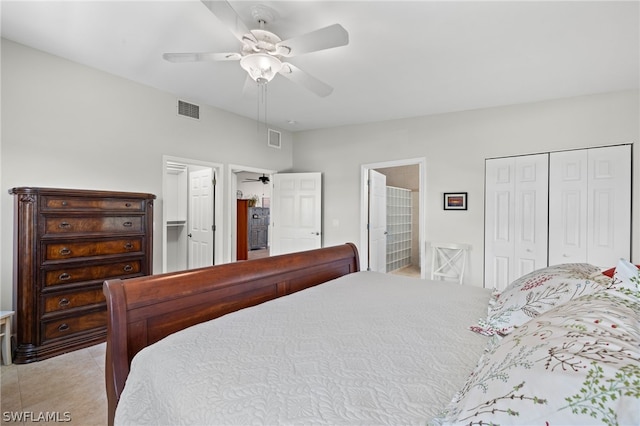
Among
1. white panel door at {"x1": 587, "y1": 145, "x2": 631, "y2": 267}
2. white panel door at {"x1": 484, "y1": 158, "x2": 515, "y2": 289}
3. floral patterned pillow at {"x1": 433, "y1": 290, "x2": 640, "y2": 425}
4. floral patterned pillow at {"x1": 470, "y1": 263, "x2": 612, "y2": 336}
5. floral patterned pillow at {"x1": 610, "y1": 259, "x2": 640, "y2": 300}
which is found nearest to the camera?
floral patterned pillow at {"x1": 433, "y1": 290, "x2": 640, "y2": 425}

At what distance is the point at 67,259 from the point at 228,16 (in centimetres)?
242

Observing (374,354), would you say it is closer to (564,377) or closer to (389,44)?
(564,377)

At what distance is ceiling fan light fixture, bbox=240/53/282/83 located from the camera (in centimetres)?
222

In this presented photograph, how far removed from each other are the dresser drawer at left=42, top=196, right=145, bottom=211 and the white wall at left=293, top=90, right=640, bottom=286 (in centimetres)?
297

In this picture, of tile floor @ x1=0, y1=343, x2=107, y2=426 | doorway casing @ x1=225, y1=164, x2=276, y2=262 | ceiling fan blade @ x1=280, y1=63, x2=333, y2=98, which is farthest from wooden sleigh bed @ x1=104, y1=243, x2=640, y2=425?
doorway casing @ x1=225, y1=164, x2=276, y2=262

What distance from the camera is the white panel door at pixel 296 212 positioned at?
5172 millimetres

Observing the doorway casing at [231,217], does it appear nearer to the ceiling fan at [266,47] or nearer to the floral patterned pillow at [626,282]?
the ceiling fan at [266,47]

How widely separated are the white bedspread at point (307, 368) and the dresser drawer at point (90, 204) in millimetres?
2142

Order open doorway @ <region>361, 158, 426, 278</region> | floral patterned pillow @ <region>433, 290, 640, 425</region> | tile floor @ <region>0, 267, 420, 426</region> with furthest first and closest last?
open doorway @ <region>361, 158, 426, 278</region> → tile floor @ <region>0, 267, 420, 426</region> → floral patterned pillow @ <region>433, 290, 640, 425</region>

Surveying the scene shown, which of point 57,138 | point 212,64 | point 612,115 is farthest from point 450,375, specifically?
point 612,115

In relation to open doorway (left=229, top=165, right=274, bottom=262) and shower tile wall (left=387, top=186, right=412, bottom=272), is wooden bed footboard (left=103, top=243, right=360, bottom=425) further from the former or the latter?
open doorway (left=229, top=165, right=274, bottom=262)

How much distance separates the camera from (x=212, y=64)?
300 cm

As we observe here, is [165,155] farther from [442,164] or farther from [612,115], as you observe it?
[612,115]

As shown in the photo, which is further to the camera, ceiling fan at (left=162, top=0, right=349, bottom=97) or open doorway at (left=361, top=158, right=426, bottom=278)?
open doorway at (left=361, top=158, right=426, bottom=278)
